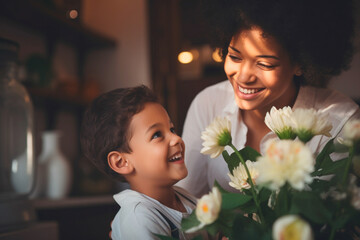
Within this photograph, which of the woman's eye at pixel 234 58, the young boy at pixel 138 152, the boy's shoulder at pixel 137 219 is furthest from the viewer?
the woman's eye at pixel 234 58

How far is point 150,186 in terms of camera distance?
96 centimetres

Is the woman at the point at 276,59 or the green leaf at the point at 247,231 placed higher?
the woman at the point at 276,59

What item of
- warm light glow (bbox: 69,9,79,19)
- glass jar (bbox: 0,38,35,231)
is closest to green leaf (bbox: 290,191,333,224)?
glass jar (bbox: 0,38,35,231)

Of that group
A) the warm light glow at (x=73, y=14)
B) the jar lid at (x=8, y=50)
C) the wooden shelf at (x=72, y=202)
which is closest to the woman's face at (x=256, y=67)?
the jar lid at (x=8, y=50)

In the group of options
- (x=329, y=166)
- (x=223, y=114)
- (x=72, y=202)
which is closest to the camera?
(x=329, y=166)

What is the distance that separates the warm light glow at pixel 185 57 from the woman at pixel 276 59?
2.16 meters

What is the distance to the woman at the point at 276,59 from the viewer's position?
975mm

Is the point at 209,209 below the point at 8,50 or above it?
below

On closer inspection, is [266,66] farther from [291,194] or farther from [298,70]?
[291,194]

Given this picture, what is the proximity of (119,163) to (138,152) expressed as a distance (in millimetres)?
70

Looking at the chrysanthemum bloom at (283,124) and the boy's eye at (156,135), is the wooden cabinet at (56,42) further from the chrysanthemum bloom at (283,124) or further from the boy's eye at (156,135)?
the chrysanthemum bloom at (283,124)

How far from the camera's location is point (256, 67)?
3.24 ft

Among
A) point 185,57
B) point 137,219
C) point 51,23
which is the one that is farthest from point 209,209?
point 185,57

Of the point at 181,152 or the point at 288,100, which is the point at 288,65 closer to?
the point at 288,100
